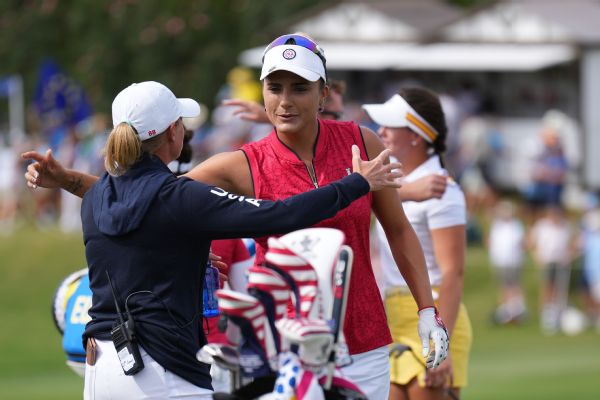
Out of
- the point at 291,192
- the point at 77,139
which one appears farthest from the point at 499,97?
the point at 291,192

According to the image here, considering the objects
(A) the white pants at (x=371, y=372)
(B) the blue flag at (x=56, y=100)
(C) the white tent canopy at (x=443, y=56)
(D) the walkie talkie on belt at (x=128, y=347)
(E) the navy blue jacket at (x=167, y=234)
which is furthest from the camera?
(B) the blue flag at (x=56, y=100)

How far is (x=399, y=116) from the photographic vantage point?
775 cm

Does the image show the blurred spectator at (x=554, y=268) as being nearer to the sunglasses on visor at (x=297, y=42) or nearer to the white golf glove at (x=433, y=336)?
the white golf glove at (x=433, y=336)

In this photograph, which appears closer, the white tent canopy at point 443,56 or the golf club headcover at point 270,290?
the golf club headcover at point 270,290

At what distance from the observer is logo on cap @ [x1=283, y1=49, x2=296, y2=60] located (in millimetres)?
5754

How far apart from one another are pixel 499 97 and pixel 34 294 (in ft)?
37.4

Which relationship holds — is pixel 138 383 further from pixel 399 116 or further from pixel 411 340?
pixel 399 116

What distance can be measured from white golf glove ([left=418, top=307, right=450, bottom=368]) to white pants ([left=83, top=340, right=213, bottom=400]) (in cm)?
103

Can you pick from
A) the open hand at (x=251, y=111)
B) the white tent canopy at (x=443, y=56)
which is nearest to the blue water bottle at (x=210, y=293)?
the open hand at (x=251, y=111)

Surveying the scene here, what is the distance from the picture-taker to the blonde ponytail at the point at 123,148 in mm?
5656

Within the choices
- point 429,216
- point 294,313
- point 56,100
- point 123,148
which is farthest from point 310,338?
point 56,100

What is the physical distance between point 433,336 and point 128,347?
1370 millimetres

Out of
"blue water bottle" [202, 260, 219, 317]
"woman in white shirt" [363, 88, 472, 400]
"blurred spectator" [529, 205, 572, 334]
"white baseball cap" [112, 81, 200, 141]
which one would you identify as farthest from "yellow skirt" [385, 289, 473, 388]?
"blurred spectator" [529, 205, 572, 334]

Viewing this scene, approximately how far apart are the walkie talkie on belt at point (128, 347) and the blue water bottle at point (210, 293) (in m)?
0.63
